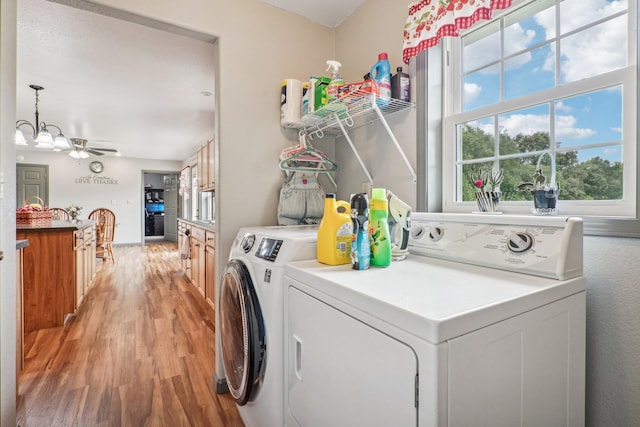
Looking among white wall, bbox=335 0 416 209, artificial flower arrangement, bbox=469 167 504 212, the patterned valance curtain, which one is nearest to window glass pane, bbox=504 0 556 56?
the patterned valance curtain

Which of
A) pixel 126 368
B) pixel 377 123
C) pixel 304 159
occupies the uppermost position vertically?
pixel 377 123

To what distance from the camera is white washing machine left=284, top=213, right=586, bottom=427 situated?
0.62 metres

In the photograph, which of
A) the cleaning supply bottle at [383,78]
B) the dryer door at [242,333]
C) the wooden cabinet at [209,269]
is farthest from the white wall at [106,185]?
the cleaning supply bottle at [383,78]

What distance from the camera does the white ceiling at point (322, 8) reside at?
1.94m

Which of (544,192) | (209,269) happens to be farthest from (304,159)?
(209,269)

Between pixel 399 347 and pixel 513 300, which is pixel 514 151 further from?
pixel 399 347

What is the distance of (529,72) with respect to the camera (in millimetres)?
1292

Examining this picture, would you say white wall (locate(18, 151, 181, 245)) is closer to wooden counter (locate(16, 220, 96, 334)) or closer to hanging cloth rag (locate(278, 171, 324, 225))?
wooden counter (locate(16, 220, 96, 334))

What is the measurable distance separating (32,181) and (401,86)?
335 inches

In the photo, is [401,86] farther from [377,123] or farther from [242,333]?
[242,333]

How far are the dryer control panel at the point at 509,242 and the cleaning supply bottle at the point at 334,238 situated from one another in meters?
0.34

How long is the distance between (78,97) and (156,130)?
1584 mm

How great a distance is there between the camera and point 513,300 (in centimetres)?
71

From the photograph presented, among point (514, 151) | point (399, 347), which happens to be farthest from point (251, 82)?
point (399, 347)
